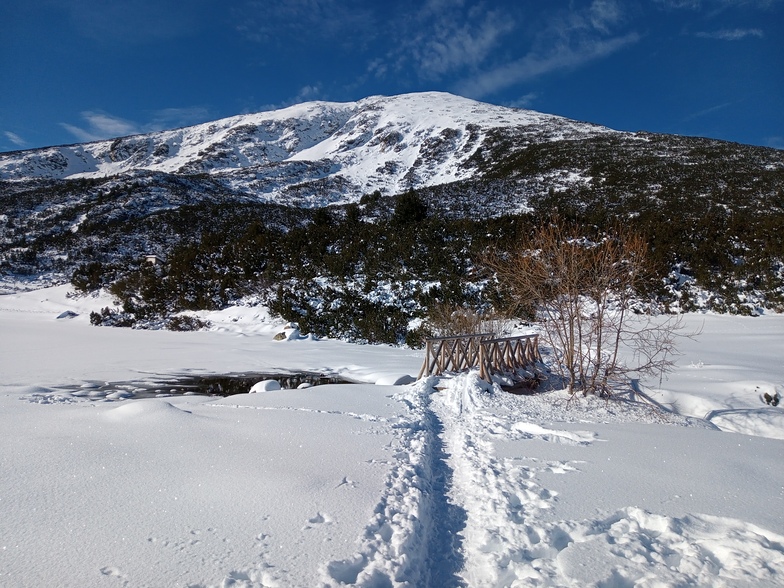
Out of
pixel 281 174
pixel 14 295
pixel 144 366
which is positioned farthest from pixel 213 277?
pixel 281 174

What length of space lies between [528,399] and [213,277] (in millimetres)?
17969

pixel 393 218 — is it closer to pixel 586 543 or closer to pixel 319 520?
pixel 319 520

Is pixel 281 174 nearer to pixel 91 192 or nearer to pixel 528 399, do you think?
pixel 91 192

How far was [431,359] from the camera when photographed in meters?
10.9

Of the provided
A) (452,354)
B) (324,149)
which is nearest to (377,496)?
(452,354)

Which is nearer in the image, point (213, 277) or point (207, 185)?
point (213, 277)

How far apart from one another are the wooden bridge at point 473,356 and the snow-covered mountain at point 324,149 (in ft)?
143

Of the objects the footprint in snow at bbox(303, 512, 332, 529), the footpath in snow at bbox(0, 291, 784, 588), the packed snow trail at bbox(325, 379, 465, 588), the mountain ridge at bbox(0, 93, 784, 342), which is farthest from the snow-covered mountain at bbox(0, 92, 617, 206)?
the footprint in snow at bbox(303, 512, 332, 529)

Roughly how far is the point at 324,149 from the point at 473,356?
80742 millimetres

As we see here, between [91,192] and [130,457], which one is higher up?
[91,192]

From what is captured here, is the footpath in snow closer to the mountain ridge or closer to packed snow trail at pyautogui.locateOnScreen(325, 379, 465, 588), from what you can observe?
packed snow trail at pyautogui.locateOnScreen(325, 379, 465, 588)

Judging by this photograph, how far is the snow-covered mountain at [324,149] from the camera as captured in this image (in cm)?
6022

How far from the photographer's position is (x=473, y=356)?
423 inches

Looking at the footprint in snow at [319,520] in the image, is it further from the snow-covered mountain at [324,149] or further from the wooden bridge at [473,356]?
the snow-covered mountain at [324,149]
